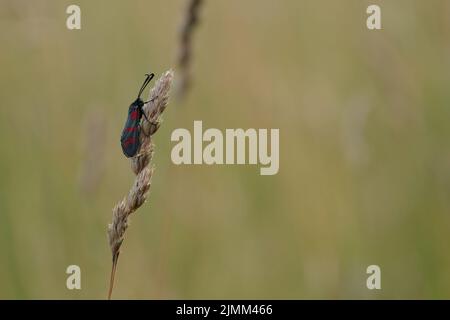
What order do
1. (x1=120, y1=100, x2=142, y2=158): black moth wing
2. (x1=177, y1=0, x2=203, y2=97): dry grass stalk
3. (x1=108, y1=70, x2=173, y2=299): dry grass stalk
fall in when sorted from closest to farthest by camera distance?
Answer: (x1=108, y1=70, x2=173, y2=299): dry grass stalk < (x1=120, y1=100, x2=142, y2=158): black moth wing < (x1=177, y1=0, x2=203, y2=97): dry grass stalk

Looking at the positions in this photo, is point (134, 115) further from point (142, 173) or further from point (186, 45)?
point (186, 45)

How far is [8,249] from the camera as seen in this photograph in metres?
3.79

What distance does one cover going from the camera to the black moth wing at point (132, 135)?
7.84 ft

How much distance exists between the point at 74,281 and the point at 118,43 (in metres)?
2.00

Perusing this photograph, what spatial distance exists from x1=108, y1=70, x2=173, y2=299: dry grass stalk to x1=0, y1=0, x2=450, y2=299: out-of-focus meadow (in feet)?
3.46

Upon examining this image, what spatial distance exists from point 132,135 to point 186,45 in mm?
1202

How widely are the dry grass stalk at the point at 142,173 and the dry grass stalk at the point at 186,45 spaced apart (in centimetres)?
102

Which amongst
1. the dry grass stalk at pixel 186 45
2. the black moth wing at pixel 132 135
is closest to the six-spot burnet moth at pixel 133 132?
the black moth wing at pixel 132 135

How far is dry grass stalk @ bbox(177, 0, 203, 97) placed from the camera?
3.38m

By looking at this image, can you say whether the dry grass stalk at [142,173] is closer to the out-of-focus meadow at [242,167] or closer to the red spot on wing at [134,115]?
the red spot on wing at [134,115]

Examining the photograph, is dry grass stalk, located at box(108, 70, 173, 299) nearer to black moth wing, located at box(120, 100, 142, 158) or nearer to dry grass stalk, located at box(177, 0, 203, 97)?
black moth wing, located at box(120, 100, 142, 158)

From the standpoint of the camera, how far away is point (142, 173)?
7.38 feet

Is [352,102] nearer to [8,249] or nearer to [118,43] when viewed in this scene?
[118,43]

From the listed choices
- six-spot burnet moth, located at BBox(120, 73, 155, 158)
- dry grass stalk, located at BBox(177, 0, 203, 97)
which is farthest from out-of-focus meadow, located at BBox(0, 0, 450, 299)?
six-spot burnet moth, located at BBox(120, 73, 155, 158)
